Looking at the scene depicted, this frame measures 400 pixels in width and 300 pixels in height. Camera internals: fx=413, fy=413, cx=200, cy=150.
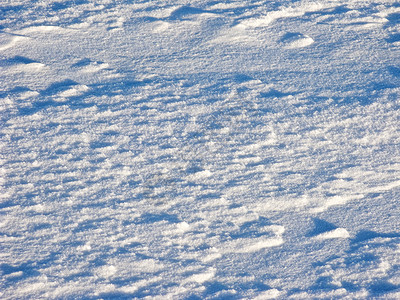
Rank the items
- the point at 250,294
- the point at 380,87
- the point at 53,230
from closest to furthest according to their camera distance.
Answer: the point at 250,294 < the point at 53,230 < the point at 380,87

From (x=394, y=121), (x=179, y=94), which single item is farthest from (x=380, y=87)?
(x=179, y=94)

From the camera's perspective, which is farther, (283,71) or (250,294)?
(283,71)

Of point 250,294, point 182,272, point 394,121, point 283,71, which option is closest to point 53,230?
point 182,272

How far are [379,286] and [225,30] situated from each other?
1.30 meters

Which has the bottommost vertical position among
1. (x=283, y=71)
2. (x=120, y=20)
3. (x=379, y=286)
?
(x=379, y=286)

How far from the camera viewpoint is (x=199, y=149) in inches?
62.4

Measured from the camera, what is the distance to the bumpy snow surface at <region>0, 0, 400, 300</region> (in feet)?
4.21

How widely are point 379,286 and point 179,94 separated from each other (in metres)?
1.03

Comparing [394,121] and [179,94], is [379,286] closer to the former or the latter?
[394,121]

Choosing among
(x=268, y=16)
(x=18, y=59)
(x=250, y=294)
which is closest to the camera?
(x=250, y=294)

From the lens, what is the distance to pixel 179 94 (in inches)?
69.0

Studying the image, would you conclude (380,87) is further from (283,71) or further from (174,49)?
(174,49)

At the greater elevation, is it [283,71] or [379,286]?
[283,71]

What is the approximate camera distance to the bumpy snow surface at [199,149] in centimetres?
128
